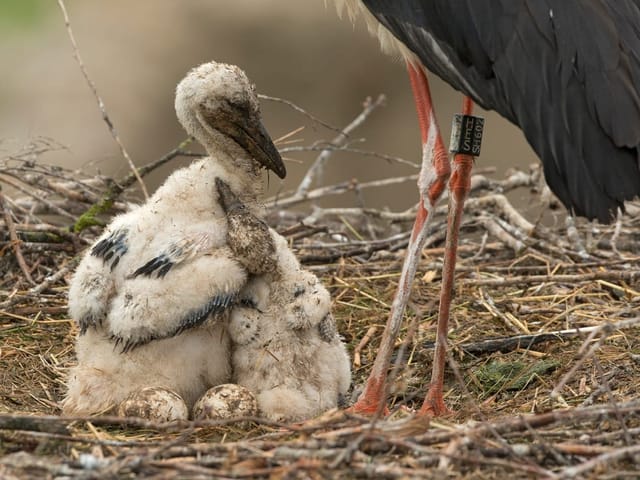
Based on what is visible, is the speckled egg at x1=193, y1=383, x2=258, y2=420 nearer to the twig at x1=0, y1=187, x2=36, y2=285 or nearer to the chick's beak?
the chick's beak

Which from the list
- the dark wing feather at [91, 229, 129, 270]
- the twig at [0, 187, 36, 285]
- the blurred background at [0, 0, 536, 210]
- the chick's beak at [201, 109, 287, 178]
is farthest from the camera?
the blurred background at [0, 0, 536, 210]

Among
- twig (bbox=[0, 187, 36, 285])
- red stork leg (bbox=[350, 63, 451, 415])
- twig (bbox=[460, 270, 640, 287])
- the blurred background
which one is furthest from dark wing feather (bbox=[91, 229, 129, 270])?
the blurred background

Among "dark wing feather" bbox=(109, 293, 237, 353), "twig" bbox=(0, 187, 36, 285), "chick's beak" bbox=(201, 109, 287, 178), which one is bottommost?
"dark wing feather" bbox=(109, 293, 237, 353)

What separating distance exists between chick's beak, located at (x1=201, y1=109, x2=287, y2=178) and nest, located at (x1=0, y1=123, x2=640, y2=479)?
730 millimetres

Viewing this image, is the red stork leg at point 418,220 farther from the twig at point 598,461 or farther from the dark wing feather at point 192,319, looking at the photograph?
the twig at point 598,461

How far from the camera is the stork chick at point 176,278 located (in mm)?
3734

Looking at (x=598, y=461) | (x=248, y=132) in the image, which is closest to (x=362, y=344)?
(x=248, y=132)

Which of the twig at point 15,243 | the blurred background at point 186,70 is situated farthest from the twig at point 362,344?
the blurred background at point 186,70

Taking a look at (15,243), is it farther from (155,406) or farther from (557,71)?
(557,71)

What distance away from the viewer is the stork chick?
147 inches

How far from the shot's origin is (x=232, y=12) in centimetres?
1255

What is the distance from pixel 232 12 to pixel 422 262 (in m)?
7.72

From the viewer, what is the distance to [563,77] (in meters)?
3.62

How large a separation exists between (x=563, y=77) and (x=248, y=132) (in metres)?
1.09
